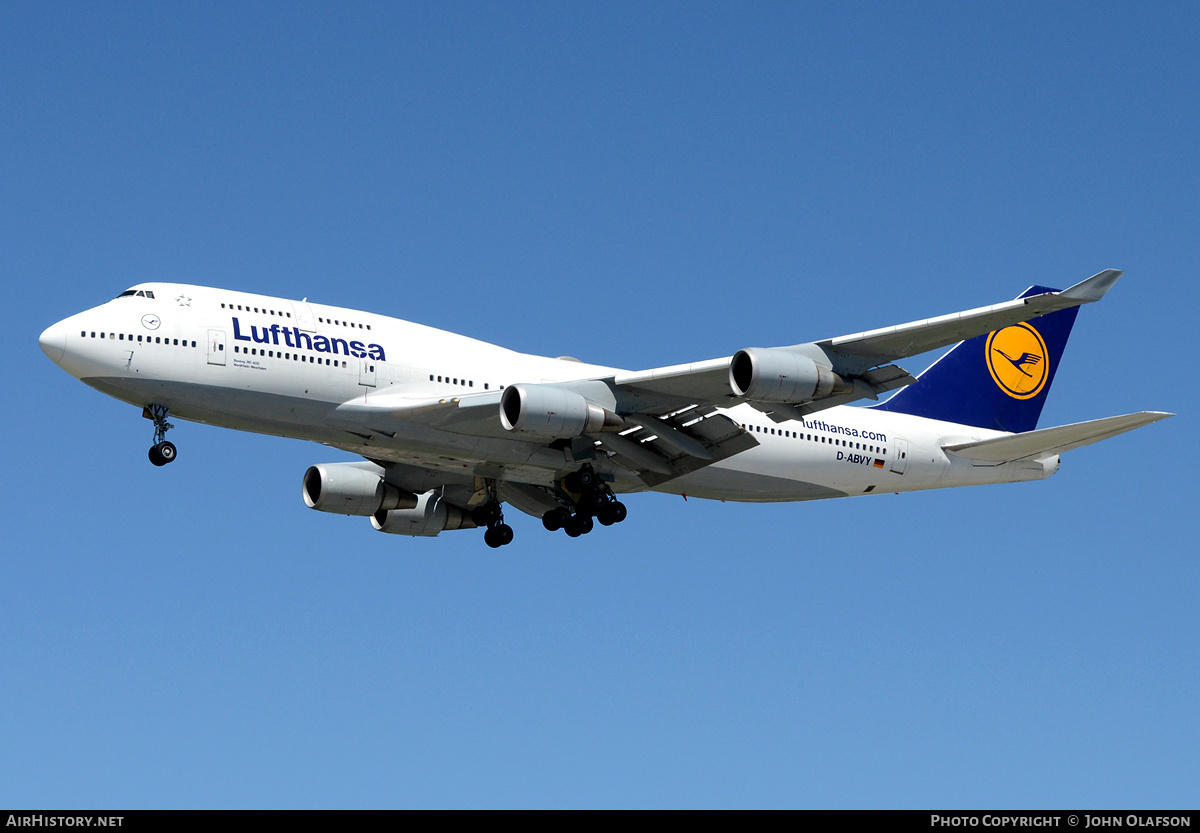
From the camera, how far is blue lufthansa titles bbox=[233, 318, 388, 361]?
103 ft

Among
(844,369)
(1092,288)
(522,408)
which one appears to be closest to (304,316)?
(522,408)

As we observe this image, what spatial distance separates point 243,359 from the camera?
3127 centimetres

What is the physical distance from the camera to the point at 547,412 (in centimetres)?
3102

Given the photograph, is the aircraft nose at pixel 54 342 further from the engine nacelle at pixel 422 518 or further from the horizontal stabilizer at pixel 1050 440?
the horizontal stabilizer at pixel 1050 440

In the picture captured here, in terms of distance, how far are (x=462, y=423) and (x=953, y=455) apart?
1466 cm

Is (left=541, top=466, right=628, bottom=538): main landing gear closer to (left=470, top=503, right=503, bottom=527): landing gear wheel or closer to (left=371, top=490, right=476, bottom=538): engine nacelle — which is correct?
(left=470, top=503, right=503, bottom=527): landing gear wheel

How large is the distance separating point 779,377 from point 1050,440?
389 inches

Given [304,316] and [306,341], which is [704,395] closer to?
[306,341]

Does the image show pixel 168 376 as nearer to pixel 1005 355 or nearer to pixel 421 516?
pixel 421 516

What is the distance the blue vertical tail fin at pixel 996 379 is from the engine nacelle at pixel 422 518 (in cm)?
1277

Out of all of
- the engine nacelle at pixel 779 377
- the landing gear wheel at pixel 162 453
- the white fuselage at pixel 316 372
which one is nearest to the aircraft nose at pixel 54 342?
the white fuselage at pixel 316 372
